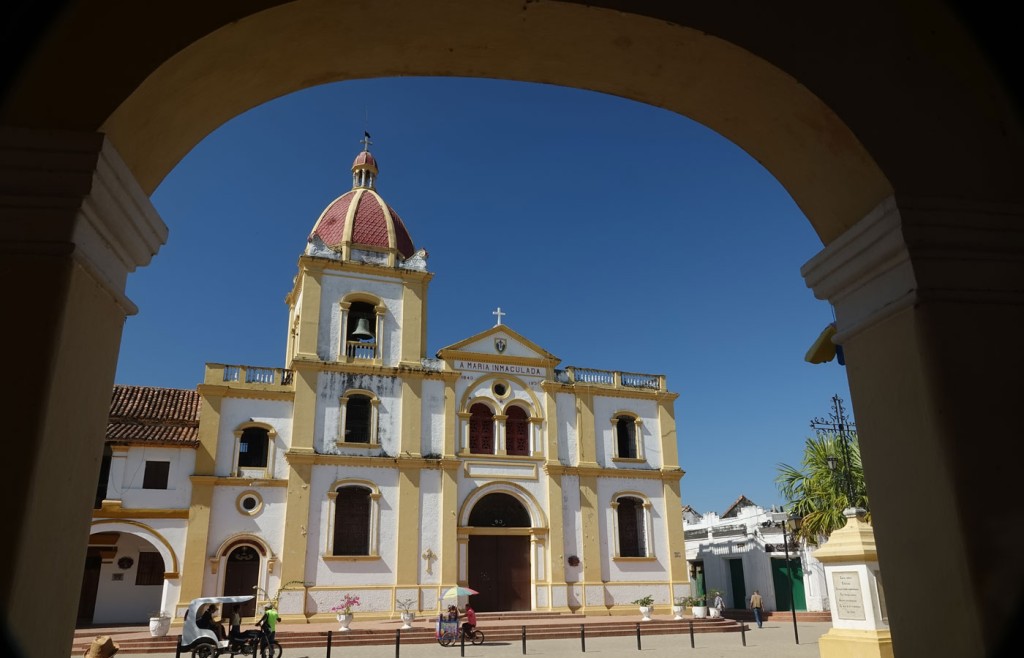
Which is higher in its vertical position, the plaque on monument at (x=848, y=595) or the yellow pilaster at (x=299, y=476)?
the yellow pilaster at (x=299, y=476)

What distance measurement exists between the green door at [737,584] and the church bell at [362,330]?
1851 centimetres

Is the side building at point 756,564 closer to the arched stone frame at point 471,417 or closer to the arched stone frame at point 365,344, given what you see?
the arched stone frame at point 471,417

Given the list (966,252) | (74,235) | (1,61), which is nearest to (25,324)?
(74,235)

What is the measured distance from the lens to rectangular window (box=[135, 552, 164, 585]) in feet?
70.2

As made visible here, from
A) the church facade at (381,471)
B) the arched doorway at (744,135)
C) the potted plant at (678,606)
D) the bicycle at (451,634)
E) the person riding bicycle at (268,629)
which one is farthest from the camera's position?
the potted plant at (678,606)

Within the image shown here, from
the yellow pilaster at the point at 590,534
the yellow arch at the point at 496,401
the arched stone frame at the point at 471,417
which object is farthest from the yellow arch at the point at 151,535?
the yellow pilaster at the point at 590,534

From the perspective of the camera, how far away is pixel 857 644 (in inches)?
323

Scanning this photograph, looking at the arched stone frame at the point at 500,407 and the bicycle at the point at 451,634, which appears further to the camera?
the arched stone frame at the point at 500,407

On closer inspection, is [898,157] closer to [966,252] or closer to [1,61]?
[966,252]

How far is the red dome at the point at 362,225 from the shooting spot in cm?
2542

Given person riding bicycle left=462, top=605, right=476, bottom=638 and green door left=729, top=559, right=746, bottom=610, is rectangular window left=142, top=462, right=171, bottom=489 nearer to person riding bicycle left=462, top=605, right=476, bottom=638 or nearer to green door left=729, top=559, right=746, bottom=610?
person riding bicycle left=462, top=605, right=476, bottom=638

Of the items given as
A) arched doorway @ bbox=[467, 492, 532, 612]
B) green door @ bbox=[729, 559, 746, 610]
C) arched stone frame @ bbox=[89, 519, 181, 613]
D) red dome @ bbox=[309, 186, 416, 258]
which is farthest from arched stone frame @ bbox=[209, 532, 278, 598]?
green door @ bbox=[729, 559, 746, 610]

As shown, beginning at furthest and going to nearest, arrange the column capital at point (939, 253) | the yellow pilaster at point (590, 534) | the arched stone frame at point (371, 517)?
the yellow pilaster at point (590, 534) < the arched stone frame at point (371, 517) < the column capital at point (939, 253)

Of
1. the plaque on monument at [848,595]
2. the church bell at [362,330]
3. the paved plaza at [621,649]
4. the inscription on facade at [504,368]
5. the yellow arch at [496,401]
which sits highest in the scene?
the church bell at [362,330]
